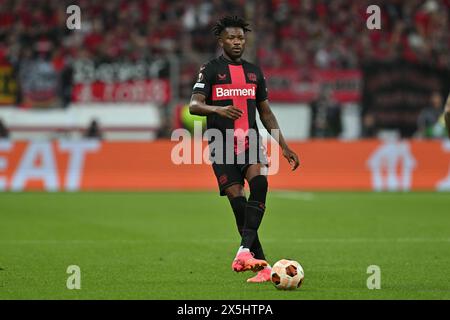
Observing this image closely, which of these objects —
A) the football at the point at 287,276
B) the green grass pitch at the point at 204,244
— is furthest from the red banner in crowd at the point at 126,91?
the football at the point at 287,276

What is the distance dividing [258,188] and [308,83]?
1837 cm

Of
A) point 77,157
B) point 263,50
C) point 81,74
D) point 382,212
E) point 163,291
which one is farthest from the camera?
point 263,50

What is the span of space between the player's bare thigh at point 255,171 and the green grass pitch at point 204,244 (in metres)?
0.95

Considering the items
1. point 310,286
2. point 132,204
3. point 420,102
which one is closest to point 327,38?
point 420,102

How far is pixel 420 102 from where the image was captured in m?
26.5

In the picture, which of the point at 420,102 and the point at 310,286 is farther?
the point at 420,102

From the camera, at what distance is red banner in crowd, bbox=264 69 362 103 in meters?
27.3

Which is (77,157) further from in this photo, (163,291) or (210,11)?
(163,291)

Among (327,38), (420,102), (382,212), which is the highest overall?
(327,38)

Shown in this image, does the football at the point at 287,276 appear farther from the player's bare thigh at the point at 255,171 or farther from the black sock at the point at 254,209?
the player's bare thigh at the point at 255,171

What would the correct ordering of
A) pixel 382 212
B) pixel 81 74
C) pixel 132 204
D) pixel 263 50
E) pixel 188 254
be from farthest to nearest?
pixel 263 50 < pixel 81 74 < pixel 132 204 < pixel 382 212 < pixel 188 254

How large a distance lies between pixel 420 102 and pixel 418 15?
6.96 m

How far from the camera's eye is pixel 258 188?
9.22 m

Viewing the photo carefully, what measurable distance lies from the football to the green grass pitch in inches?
4.7
